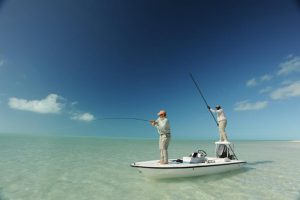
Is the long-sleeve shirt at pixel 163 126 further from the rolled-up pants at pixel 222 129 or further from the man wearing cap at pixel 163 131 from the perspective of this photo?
the rolled-up pants at pixel 222 129

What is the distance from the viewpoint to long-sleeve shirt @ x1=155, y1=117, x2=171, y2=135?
10570 millimetres

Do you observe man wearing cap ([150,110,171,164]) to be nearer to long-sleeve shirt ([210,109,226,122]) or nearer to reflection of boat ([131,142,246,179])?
reflection of boat ([131,142,246,179])

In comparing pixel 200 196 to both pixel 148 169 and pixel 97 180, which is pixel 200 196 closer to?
pixel 148 169

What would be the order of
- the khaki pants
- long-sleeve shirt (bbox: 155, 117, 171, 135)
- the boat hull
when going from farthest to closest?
the khaki pants, long-sleeve shirt (bbox: 155, 117, 171, 135), the boat hull

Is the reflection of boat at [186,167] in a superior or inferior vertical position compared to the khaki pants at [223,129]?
inferior

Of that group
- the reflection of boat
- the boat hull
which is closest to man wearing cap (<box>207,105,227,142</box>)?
the reflection of boat

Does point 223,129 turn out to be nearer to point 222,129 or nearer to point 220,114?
point 222,129

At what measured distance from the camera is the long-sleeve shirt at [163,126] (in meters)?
10.6

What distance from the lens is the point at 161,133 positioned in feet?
35.2

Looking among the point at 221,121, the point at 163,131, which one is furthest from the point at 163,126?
the point at 221,121

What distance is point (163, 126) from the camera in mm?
10570

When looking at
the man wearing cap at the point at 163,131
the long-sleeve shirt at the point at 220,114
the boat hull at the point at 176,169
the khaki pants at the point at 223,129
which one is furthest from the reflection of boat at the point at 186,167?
the long-sleeve shirt at the point at 220,114

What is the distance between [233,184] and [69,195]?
7.22 m

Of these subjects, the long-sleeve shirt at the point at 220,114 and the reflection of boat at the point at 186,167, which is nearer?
the reflection of boat at the point at 186,167
